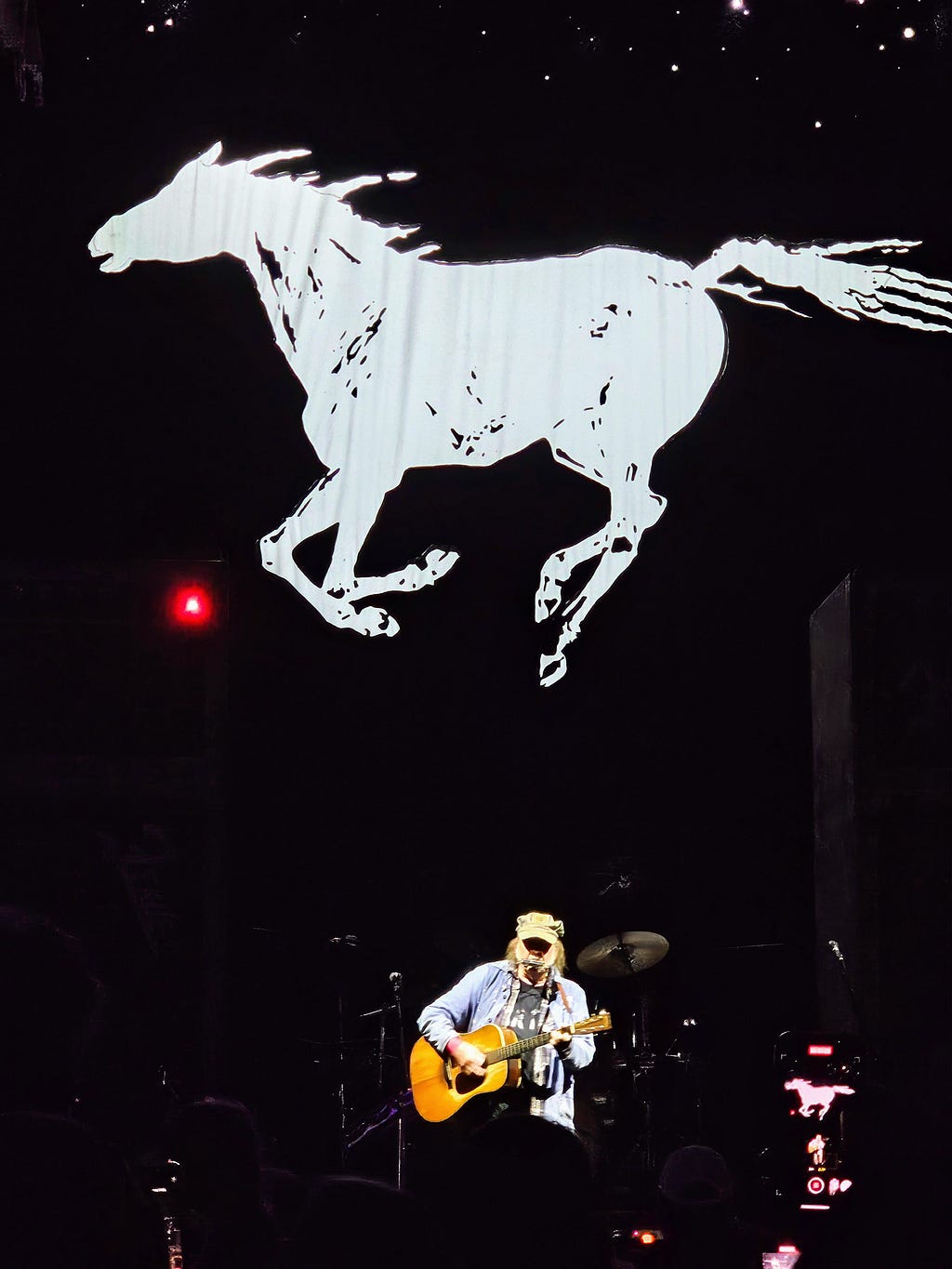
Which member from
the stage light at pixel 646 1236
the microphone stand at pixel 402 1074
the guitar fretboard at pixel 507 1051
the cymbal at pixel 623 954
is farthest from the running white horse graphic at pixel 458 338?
the stage light at pixel 646 1236

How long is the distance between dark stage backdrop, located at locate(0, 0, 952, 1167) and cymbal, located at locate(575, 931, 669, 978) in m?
0.58

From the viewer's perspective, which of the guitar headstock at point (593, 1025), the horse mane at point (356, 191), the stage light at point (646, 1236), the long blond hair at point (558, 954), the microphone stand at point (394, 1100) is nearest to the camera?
the stage light at point (646, 1236)

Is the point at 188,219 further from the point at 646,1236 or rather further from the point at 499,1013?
the point at 646,1236

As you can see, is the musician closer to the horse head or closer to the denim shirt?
the denim shirt

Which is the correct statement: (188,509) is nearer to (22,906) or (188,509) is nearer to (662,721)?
(22,906)

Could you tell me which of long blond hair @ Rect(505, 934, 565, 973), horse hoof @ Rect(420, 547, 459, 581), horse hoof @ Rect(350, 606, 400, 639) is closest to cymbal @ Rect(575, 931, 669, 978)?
long blond hair @ Rect(505, 934, 565, 973)

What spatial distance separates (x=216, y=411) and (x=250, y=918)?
7.21 ft

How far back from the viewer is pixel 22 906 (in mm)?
5383

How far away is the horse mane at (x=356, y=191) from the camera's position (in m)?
5.98

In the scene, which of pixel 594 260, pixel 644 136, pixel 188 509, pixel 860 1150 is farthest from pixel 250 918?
pixel 644 136

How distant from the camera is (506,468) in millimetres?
5980

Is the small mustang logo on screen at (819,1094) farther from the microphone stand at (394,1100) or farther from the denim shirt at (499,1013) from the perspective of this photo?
the microphone stand at (394,1100)

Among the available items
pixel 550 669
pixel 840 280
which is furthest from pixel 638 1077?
pixel 840 280

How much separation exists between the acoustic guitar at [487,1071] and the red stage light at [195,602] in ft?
6.44
